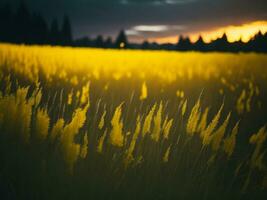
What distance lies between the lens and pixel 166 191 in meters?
1.79

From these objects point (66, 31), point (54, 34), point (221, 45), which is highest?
point (66, 31)

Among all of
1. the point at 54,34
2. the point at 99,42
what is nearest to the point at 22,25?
the point at 54,34

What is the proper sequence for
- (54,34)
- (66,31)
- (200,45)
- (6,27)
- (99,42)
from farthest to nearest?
(99,42) < (66,31) < (200,45) < (54,34) < (6,27)

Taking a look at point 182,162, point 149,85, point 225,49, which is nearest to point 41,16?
point 225,49

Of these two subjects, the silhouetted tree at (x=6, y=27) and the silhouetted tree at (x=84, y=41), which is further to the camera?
the silhouetted tree at (x=84, y=41)

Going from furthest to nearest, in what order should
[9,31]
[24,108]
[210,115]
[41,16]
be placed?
[41,16]
[9,31]
[210,115]
[24,108]

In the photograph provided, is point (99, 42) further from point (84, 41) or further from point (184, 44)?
point (184, 44)

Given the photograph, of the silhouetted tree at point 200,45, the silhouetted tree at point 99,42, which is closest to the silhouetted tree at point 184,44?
the silhouetted tree at point 200,45

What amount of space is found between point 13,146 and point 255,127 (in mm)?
2945

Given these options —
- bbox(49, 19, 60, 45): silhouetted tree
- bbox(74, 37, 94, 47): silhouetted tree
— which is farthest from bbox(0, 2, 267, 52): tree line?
bbox(74, 37, 94, 47): silhouetted tree

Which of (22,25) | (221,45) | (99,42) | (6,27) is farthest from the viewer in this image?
(99,42)

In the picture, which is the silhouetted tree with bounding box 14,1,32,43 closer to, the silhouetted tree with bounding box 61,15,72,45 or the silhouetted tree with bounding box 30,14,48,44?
the silhouetted tree with bounding box 30,14,48,44

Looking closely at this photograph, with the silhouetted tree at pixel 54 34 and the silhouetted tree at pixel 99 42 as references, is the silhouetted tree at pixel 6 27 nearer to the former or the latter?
the silhouetted tree at pixel 54 34

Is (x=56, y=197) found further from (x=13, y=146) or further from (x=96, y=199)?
(x=13, y=146)
